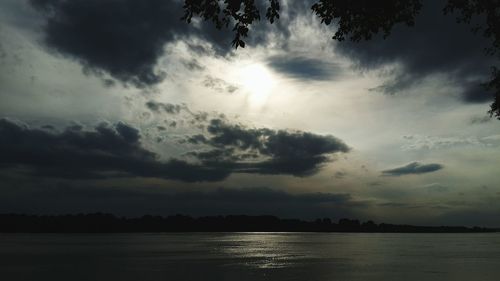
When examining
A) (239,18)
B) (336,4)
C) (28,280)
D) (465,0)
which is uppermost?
(465,0)

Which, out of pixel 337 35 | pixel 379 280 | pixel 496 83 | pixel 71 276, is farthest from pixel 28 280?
pixel 496 83

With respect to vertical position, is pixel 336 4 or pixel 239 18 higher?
pixel 336 4

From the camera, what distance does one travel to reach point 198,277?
39.9 metres

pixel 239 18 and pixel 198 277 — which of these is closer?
pixel 239 18

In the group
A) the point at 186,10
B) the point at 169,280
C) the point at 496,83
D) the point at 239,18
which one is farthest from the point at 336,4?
the point at 169,280

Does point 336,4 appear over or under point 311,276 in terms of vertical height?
over

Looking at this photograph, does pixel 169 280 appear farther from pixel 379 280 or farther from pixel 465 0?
pixel 465 0

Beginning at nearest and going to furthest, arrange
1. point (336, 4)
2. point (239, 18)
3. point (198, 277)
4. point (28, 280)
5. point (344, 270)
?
point (239, 18), point (336, 4), point (28, 280), point (198, 277), point (344, 270)

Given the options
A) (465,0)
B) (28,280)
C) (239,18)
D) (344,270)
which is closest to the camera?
(239,18)

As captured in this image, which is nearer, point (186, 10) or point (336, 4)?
point (186, 10)

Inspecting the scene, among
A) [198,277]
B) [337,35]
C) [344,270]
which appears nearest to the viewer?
[337,35]

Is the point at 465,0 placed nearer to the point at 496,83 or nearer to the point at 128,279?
the point at 496,83

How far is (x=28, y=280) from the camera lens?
3728 cm

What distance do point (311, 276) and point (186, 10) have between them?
105 feet
